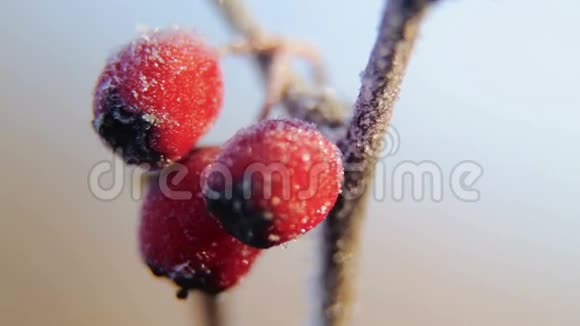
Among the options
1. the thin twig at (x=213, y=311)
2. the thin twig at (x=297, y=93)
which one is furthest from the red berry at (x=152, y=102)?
the thin twig at (x=213, y=311)

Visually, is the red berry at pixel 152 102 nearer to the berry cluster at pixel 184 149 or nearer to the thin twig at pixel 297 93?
the berry cluster at pixel 184 149

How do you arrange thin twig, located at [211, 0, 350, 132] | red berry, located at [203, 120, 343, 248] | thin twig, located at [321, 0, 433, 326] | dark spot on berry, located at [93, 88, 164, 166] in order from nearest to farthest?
thin twig, located at [321, 0, 433, 326], red berry, located at [203, 120, 343, 248], dark spot on berry, located at [93, 88, 164, 166], thin twig, located at [211, 0, 350, 132]

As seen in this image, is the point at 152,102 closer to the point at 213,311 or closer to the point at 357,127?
the point at 357,127

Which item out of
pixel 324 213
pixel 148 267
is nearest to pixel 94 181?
pixel 148 267

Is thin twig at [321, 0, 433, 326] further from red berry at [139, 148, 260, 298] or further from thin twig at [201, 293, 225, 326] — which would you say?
thin twig at [201, 293, 225, 326]

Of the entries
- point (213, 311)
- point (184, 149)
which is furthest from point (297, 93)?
point (213, 311)

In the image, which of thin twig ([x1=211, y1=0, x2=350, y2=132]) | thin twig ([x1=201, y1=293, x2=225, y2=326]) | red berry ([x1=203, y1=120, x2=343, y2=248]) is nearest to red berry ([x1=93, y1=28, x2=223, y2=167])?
red berry ([x1=203, y1=120, x2=343, y2=248])

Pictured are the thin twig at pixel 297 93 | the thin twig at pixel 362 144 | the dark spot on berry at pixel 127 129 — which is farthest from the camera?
the thin twig at pixel 297 93
